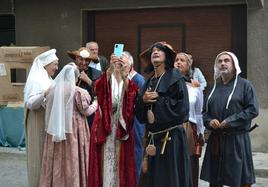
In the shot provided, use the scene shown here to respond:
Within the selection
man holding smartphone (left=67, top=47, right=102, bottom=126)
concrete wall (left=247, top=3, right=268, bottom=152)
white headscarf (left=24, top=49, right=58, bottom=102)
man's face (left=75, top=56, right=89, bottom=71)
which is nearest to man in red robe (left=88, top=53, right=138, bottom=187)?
white headscarf (left=24, top=49, right=58, bottom=102)

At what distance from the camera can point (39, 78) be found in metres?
5.82

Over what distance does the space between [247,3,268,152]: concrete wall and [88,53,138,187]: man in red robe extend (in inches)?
166

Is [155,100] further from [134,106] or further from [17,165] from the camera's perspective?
[17,165]

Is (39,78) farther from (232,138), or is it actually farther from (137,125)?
(232,138)

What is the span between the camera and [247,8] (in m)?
8.77

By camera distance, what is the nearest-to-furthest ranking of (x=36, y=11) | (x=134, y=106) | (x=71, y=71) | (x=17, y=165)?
(x=134, y=106)
(x=71, y=71)
(x=17, y=165)
(x=36, y=11)

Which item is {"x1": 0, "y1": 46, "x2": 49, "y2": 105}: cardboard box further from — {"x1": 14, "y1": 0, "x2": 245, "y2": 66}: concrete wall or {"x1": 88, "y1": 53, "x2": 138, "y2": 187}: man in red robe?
{"x1": 88, "y1": 53, "x2": 138, "y2": 187}: man in red robe

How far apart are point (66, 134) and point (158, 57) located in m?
1.56

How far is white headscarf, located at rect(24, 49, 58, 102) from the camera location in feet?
19.0

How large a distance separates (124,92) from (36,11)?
5711mm

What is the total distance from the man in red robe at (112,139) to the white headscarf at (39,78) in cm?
88

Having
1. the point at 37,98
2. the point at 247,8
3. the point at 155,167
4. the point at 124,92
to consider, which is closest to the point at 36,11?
the point at 247,8

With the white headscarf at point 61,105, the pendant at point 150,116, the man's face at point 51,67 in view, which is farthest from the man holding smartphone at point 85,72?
the pendant at point 150,116

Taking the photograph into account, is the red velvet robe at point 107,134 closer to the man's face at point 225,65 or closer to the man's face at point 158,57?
the man's face at point 158,57
